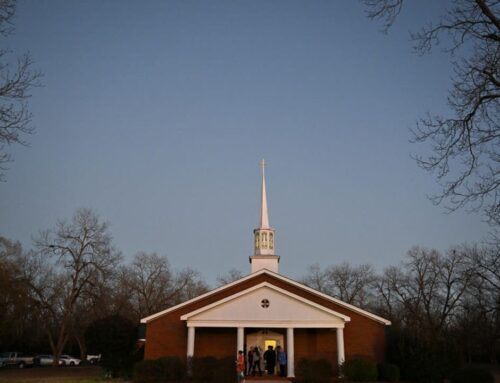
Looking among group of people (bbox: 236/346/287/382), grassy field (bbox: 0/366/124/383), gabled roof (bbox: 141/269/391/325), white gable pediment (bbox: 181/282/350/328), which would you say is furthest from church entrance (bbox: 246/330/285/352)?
grassy field (bbox: 0/366/124/383)

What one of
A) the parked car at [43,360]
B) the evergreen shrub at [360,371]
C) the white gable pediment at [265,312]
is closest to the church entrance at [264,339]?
the white gable pediment at [265,312]

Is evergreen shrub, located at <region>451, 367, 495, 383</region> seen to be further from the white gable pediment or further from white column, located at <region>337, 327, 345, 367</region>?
the white gable pediment

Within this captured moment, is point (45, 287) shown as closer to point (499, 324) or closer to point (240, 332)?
point (240, 332)

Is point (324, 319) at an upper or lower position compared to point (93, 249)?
lower

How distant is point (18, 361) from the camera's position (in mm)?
54219

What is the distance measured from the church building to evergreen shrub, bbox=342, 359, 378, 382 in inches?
52.5

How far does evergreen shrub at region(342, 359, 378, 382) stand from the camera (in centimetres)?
2606

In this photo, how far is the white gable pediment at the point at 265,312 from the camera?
28047 millimetres

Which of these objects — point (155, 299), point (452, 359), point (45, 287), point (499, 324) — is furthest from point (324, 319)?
point (155, 299)

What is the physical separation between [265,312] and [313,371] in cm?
499

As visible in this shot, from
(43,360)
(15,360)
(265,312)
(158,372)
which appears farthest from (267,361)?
(15,360)

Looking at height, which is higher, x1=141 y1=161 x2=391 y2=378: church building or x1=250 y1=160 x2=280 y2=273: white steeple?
x1=250 y1=160 x2=280 y2=273: white steeple

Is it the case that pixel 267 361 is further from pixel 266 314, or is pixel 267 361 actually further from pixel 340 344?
pixel 340 344

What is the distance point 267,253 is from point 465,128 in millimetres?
27676
